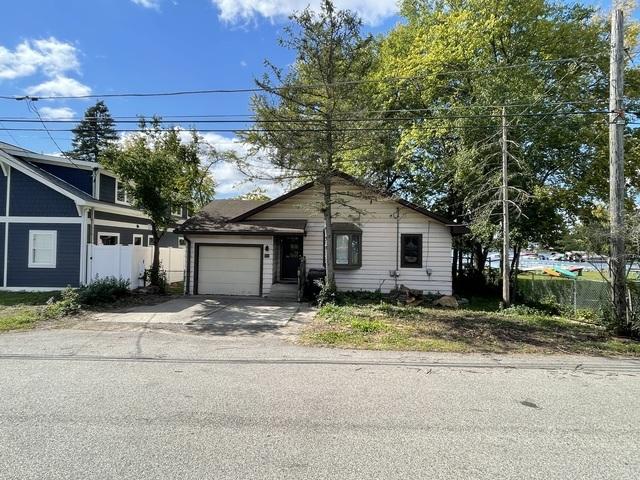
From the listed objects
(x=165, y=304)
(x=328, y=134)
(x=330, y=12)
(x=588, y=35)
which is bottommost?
(x=165, y=304)

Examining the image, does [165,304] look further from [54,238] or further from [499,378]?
[499,378]

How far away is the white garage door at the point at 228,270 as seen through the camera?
16.3 meters

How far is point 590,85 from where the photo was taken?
19312 millimetres

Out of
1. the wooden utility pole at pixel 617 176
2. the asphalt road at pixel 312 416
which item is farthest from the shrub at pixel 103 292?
the wooden utility pole at pixel 617 176

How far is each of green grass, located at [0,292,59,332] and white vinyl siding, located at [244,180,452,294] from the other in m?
8.99

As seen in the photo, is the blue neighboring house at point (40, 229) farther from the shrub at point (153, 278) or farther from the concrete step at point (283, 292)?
the concrete step at point (283, 292)

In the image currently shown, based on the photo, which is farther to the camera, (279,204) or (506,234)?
(279,204)

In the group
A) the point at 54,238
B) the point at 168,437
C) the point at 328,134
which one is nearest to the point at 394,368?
the point at 168,437

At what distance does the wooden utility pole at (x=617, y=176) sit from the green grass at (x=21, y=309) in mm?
13760

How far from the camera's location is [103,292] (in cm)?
1312

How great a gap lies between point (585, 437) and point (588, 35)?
20.6 metres

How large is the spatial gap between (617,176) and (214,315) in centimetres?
1064

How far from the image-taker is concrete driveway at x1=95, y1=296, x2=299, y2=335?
10.1m

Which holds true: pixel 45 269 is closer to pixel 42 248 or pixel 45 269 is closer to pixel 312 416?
pixel 42 248
